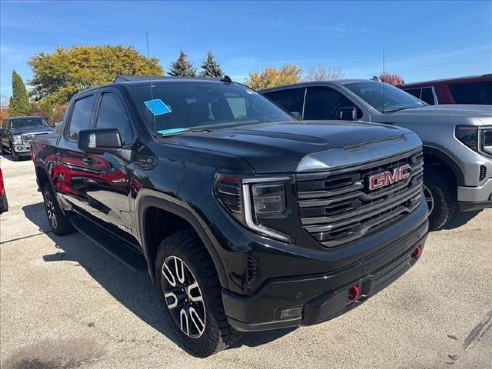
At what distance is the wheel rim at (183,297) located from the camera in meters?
2.79

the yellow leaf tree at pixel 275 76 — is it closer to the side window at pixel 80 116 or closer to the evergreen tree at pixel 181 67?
the evergreen tree at pixel 181 67

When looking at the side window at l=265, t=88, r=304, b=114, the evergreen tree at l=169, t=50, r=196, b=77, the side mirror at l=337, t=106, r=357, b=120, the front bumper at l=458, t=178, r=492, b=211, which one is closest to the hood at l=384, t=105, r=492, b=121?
the side mirror at l=337, t=106, r=357, b=120

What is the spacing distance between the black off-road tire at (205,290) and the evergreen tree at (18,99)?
1903 inches

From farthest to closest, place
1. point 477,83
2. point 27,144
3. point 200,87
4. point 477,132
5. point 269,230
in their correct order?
point 27,144, point 477,83, point 477,132, point 200,87, point 269,230

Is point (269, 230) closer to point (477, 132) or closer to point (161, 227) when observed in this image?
point (161, 227)

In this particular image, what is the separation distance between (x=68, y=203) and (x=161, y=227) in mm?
2384

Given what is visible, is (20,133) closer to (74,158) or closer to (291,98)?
(291,98)

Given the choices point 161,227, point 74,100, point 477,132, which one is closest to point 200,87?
point 161,227

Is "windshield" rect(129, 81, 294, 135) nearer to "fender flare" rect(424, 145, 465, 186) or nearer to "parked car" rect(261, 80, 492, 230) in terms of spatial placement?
"parked car" rect(261, 80, 492, 230)

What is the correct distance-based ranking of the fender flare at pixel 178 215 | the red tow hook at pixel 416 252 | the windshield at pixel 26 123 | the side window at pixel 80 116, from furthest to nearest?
the windshield at pixel 26 123
the side window at pixel 80 116
the red tow hook at pixel 416 252
the fender flare at pixel 178 215

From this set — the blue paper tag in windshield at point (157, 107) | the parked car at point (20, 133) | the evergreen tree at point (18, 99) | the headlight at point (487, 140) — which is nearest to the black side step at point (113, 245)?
the blue paper tag in windshield at point (157, 107)

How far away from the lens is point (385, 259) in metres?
2.60

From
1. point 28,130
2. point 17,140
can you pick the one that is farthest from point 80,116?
point 28,130

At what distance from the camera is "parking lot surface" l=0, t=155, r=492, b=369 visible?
2.86 metres
